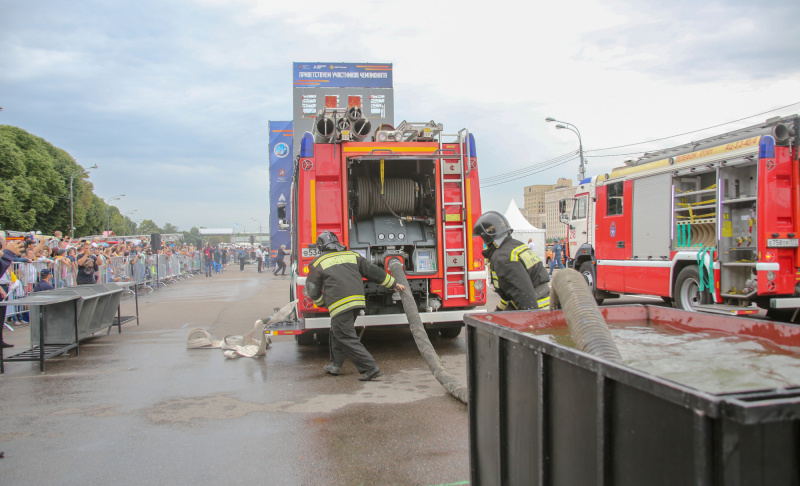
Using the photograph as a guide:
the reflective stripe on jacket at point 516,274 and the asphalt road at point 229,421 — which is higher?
the reflective stripe on jacket at point 516,274

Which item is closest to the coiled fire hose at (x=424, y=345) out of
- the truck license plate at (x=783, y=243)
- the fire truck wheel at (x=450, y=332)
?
the fire truck wheel at (x=450, y=332)

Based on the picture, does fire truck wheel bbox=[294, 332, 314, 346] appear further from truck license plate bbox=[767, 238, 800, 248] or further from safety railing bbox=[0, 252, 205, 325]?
truck license plate bbox=[767, 238, 800, 248]

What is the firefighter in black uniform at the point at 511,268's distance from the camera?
4.56 m

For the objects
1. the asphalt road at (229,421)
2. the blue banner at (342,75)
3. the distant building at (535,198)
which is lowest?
the asphalt road at (229,421)

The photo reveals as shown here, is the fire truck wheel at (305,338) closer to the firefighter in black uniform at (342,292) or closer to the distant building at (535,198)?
the firefighter in black uniform at (342,292)

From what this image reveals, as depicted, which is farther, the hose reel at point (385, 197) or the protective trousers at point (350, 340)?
the hose reel at point (385, 197)

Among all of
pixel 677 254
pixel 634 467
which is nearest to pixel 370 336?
pixel 677 254

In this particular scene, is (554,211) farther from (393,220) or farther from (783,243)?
(393,220)

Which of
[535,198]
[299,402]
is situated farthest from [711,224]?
[535,198]

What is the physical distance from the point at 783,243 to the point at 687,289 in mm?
1941

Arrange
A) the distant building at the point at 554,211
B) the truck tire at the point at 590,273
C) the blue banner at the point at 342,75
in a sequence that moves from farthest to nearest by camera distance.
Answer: the distant building at the point at 554,211 → the blue banner at the point at 342,75 → the truck tire at the point at 590,273

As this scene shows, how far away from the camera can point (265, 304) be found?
15.2 m

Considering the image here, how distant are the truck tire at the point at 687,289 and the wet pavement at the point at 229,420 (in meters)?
4.50

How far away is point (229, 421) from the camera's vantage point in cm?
496
